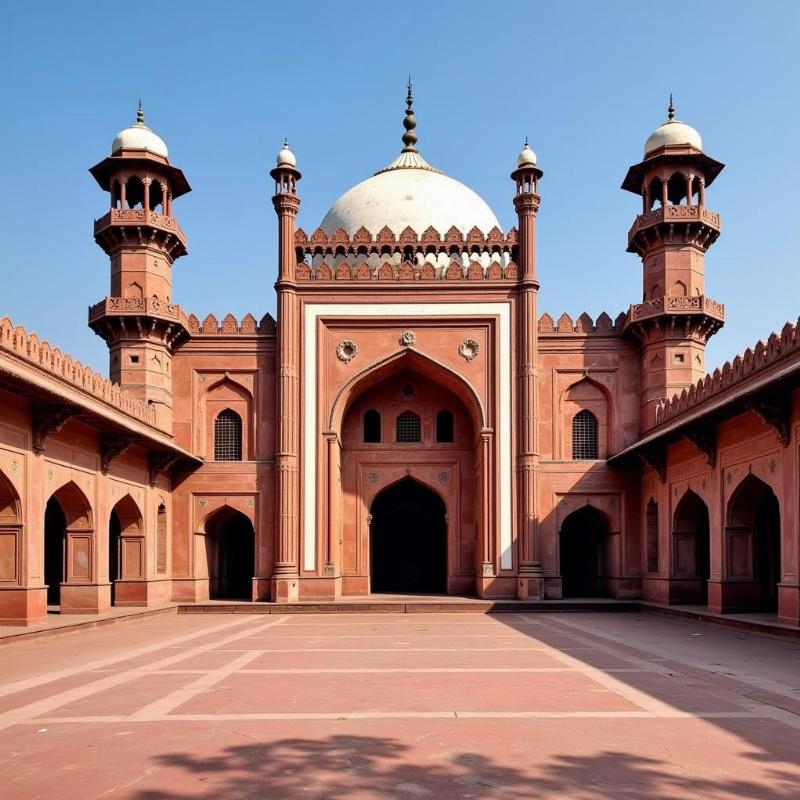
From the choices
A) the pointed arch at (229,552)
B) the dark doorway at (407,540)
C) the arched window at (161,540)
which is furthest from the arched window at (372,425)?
the arched window at (161,540)

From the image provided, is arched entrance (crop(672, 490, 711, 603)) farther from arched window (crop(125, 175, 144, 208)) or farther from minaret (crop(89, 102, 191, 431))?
arched window (crop(125, 175, 144, 208))

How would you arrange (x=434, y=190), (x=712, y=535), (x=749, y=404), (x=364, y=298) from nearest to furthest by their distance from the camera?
(x=749, y=404) → (x=712, y=535) → (x=364, y=298) → (x=434, y=190)

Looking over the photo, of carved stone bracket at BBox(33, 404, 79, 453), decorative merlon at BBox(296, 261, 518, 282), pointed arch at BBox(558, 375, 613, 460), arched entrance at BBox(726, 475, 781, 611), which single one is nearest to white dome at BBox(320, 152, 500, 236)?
Answer: decorative merlon at BBox(296, 261, 518, 282)

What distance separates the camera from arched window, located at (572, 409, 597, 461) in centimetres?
2798

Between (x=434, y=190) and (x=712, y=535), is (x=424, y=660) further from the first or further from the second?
(x=434, y=190)

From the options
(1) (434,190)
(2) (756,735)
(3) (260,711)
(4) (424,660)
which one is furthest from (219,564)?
(2) (756,735)

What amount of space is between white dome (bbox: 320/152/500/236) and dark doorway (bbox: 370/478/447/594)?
8.61 m

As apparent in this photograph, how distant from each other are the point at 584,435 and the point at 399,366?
18.3 feet

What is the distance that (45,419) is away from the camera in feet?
59.7

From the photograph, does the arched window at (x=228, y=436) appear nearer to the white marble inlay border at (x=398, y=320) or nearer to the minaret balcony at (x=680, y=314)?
the white marble inlay border at (x=398, y=320)

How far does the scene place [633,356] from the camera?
28.0 m

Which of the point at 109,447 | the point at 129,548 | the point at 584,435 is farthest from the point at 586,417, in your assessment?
the point at 109,447

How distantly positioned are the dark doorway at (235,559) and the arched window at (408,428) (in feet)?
17.0

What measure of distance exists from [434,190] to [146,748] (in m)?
27.4
